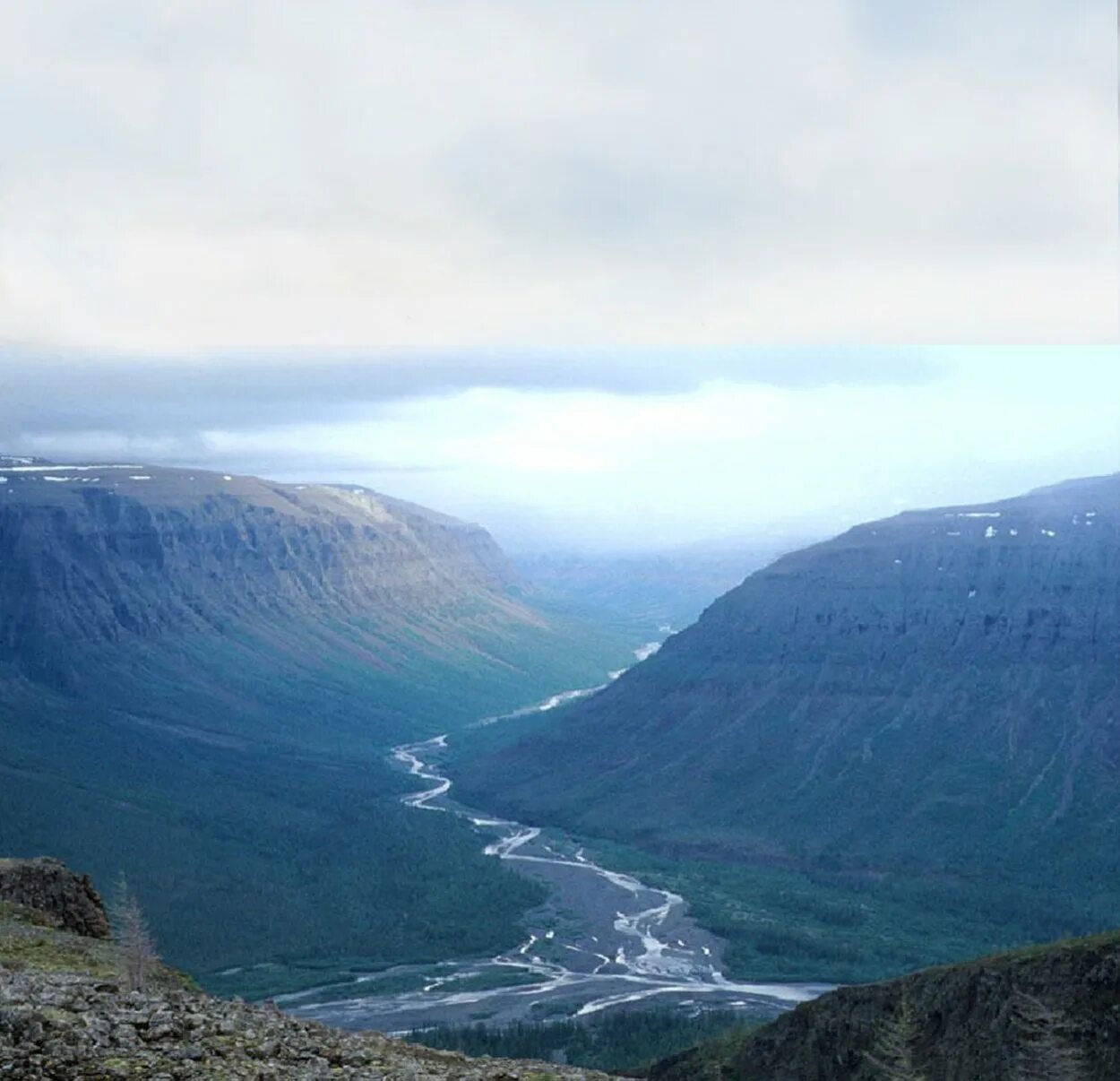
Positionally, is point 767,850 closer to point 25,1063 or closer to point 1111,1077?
point 1111,1077

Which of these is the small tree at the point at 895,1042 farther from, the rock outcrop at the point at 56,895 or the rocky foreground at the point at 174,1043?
the rock outcrop at the point at 56,895

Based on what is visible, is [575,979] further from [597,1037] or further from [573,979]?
[597,1037]

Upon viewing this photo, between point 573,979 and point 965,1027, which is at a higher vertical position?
point 965,1027

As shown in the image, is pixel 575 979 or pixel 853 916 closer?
pixel 575 979

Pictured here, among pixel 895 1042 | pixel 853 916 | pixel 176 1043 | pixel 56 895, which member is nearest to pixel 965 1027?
pixel 895 1042

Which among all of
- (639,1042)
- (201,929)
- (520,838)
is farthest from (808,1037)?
(520,838)
